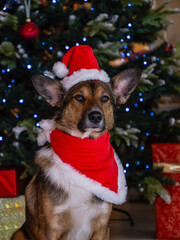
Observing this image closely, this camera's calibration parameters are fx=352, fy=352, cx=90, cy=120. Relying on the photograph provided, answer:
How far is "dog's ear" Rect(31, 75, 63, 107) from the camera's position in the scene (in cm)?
194

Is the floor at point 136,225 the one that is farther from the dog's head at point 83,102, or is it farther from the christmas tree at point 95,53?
the dog's head at point 83,102

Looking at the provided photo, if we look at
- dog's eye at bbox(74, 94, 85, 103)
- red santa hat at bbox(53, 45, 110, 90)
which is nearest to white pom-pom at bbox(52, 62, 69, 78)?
red santa hat at bbox(53, 45, 110, 90)

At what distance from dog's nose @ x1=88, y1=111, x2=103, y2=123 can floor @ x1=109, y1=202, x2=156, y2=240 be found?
4.44ft

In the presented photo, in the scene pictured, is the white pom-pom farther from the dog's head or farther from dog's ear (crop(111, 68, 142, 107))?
dog's ear (crop(111, 68, 142, 107))

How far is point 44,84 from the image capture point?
1.96 metres

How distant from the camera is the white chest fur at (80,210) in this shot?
1.78 meters

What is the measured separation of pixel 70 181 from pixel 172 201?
4.04ft

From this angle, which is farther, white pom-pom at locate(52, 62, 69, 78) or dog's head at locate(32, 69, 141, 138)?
white pom-pom at locate(52, 62, 69, 78)

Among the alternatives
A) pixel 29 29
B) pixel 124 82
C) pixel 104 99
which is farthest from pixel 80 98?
pixel 29 29

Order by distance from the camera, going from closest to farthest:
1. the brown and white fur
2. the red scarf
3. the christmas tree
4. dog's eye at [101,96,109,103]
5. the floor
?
the brown and white fur
the red scarf
dog's eye at [101,96,109,103]
the christmas tree
the floor

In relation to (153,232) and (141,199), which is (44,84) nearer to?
(153,232)

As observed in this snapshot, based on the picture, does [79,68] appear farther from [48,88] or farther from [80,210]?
[80,210]

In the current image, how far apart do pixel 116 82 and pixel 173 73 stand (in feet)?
4.01

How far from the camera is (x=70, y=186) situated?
182cm
